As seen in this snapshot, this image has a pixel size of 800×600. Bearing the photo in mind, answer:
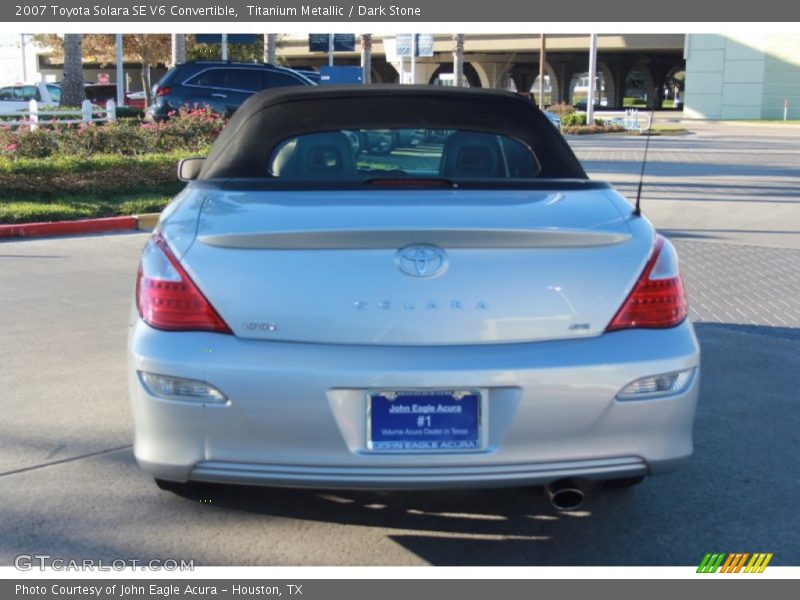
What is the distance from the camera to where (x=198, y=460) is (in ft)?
10.8

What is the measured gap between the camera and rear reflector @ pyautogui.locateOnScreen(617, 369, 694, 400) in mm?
3307

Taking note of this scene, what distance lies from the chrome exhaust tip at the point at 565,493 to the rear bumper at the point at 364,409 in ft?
0.19

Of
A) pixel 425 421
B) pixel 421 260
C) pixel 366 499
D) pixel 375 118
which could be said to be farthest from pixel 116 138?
pixel 425 421

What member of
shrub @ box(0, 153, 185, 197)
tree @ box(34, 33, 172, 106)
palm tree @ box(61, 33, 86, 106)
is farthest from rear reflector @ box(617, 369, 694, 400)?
tree @ box(34, 33, 172, 106)

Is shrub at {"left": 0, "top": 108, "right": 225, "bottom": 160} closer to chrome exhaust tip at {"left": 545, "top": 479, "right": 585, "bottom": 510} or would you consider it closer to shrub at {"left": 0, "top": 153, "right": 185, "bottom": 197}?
shrub at {"left": 0, "top": 153, "right": 185, "bottom": 197}

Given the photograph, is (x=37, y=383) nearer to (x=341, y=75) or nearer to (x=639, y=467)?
(x=639, y=467)

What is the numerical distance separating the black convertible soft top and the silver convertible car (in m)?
1.12

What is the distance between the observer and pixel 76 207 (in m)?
12.6

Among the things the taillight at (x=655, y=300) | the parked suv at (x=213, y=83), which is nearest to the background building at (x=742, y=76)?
the parked suv at (x=213, y=83)

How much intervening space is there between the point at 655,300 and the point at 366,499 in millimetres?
1537

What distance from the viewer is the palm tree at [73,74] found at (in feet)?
73.7

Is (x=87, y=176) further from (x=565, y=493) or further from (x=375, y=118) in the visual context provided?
(x=565, y=493)

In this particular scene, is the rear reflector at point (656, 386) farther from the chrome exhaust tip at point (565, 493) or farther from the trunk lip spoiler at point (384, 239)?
the trunk lip spoiler at point (384, 239)

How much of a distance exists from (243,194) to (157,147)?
1250cm
